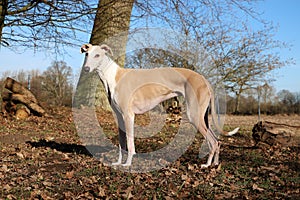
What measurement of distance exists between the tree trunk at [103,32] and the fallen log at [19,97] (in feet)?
4.60

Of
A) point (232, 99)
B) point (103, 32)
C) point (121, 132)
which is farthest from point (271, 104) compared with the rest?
point (121, 132)

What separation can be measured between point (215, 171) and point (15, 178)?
108 inches

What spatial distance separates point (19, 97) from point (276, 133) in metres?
8.43

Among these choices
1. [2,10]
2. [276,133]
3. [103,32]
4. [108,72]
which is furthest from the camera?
[103,32]

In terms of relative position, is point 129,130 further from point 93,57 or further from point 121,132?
point 93,57

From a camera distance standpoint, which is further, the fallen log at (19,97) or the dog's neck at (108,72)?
the fallen log at (19,97)

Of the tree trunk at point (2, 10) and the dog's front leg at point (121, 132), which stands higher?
the tree trunk at point (2, 10)

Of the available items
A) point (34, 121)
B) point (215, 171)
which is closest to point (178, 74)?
point (215, 171)

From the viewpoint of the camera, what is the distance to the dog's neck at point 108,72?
15.0 feet

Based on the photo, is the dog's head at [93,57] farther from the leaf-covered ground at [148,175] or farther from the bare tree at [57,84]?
the bare tree at [57,84]

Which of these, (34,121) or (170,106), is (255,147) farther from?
(34,121)

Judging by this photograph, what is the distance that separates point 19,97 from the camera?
11.3 metres

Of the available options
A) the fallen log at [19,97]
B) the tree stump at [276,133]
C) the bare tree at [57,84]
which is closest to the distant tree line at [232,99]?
the bare tree at [57,84]

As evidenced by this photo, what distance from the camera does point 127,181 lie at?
4.21 metres
